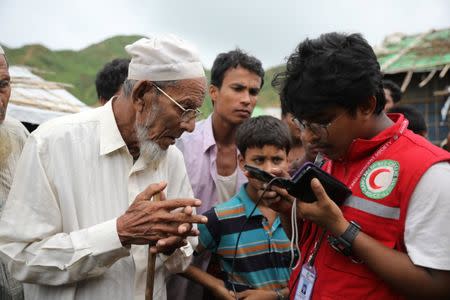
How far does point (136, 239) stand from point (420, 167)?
125 centimetres

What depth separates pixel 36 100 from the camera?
802 centimetres

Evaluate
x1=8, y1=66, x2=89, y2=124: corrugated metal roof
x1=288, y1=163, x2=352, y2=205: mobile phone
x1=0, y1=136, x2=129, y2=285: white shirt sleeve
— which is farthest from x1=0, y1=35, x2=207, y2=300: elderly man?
x1=8, y1=66, x2=89, y2=124: corrugated metal roof

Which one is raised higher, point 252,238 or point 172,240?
point 172,240

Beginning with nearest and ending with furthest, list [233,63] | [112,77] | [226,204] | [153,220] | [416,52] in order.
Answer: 1. [153,220]
2. [226,204]
3. [233,63]
4. [112,77]
5. [416,52]

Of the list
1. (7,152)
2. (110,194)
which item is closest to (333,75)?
(110,194)

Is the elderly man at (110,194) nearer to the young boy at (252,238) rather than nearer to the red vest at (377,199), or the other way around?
the young boy at (252,238)

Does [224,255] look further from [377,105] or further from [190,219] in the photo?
[377,105]

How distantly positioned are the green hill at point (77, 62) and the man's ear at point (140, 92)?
22.1 meters

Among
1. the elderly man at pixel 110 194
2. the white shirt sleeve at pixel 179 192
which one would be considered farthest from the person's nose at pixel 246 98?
the elderly man at pixel 110 194

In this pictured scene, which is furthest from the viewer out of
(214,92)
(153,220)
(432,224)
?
(214,92)

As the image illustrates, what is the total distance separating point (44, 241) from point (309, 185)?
1.24 m

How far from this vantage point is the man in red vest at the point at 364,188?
67.7 inches

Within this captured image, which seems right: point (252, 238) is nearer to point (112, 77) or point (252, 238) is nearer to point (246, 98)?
point (246, 98)

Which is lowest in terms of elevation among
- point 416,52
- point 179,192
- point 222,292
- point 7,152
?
point 416,52
